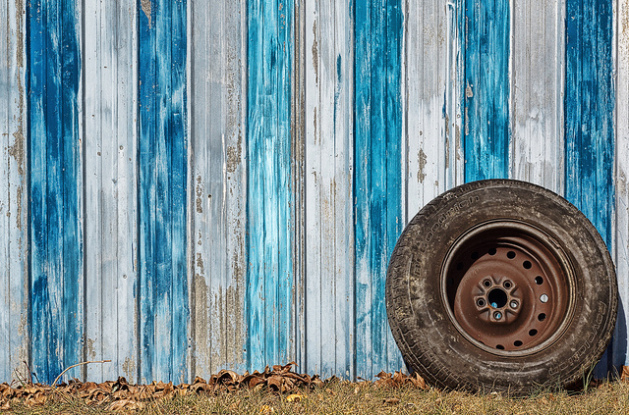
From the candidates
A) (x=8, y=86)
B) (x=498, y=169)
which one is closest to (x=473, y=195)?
(x=498, y=169)

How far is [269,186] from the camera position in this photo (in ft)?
11.5

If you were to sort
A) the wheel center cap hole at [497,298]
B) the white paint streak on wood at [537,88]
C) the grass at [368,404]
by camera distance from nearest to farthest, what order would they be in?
the grass at [368,404] < the wheel center cap hole at [497,298] < the white paint streak on wood at [537,88]

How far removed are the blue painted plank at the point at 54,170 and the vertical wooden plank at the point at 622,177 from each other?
335 cm

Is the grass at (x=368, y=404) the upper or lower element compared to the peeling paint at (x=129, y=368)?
lower

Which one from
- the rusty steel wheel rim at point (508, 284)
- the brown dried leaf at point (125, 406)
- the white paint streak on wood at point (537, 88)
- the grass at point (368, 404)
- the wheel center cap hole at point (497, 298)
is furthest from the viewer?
the white paint streak on wood at point (537, 88)

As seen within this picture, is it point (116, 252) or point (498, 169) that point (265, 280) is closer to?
point (116, 252)

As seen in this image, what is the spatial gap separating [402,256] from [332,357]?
0.87 meters

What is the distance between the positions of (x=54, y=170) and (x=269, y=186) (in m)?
1.30

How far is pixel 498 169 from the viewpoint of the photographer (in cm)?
355

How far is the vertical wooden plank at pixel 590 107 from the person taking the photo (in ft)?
11.7

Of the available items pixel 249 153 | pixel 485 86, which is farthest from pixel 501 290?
pixel 249 153

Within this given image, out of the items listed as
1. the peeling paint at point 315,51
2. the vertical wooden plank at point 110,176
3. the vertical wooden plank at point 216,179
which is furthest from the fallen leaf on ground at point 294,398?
the peeling paint at point 315,51

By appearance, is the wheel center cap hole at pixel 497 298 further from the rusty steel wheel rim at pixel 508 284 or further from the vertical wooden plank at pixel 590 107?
the vertical wooden plank at pixel 590 107

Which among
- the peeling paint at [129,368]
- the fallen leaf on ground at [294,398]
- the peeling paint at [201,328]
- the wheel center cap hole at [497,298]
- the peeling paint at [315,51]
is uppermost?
the peeling paint at [315,51]
